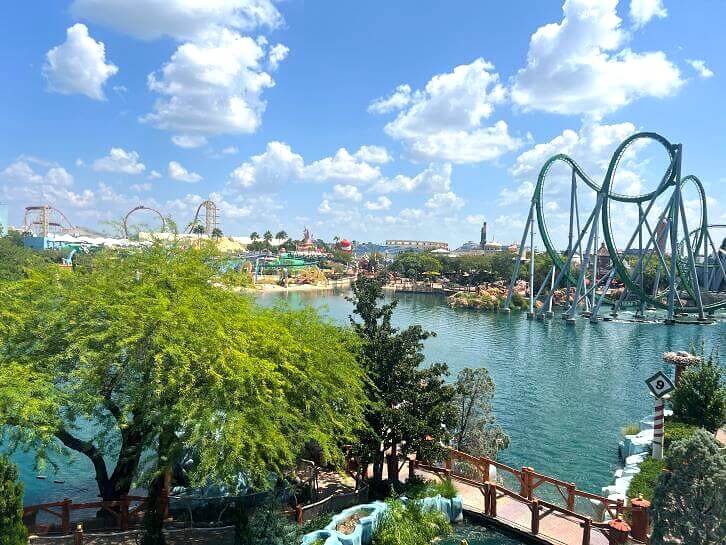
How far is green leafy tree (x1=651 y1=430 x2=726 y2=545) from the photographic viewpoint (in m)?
5.90

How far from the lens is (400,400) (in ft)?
36.6

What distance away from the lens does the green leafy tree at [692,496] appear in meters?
5.90

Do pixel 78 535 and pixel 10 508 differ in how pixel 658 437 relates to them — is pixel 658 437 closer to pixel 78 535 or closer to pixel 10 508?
pixel 78 535

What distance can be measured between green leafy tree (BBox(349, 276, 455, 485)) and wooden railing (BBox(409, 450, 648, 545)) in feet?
2.80

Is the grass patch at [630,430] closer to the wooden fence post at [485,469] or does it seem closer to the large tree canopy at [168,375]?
the wooden fence post at [485,469]

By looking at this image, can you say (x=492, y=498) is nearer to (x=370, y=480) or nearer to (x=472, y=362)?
(x=370, y=480)

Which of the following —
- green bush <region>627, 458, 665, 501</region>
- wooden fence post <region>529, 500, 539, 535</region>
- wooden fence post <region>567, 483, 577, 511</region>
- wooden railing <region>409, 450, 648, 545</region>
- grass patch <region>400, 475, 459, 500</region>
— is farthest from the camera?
green bush <region>627, 458, 665, 501</region>

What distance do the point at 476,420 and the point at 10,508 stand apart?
1176cm

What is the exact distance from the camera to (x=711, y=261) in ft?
314

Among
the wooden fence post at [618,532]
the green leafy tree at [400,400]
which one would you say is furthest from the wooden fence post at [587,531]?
the green leafy tree at [400,400]

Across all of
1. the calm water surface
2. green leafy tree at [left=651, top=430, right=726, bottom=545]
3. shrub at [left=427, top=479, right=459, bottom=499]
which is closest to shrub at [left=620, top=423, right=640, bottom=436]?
the calm water surface

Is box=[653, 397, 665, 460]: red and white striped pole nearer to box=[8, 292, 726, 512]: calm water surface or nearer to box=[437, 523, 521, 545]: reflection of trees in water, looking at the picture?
box=[8, 292, 726, 512]: calm water surface

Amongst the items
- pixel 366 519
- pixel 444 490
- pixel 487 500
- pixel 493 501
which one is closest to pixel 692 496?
pixel 493 501

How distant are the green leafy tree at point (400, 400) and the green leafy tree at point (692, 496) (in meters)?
4.93
